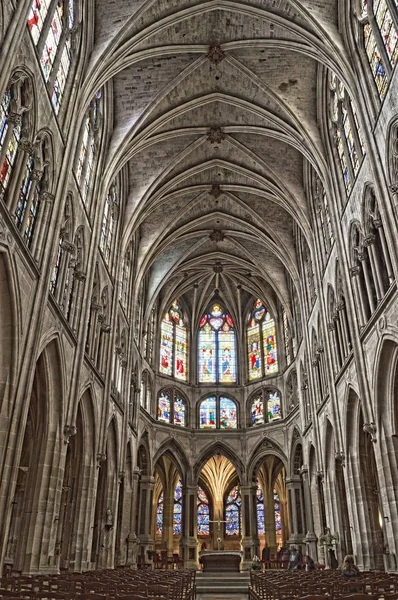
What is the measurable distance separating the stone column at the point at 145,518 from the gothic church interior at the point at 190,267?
0.12 metres

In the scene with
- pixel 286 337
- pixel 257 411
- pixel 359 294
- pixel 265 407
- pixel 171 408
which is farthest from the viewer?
pixel 257 411

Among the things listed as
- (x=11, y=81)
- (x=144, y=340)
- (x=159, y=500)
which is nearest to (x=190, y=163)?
(x=144, y=340)

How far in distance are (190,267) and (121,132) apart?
1569cm

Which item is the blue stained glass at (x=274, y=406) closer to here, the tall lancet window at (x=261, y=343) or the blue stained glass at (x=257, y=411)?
the blue stained glass at (x=257, y=411)

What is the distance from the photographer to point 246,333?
138ft

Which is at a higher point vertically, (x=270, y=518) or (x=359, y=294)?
(x=359, y=294)

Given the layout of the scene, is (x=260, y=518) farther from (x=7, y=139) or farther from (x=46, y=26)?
(x=46, y=26)

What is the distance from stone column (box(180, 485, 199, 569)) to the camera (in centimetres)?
3403

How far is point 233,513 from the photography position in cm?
4362

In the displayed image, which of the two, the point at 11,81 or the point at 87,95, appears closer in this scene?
the point at 11,81

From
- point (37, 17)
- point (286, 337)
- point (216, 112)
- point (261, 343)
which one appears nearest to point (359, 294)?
point (216, 112)

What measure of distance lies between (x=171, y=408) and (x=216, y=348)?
6.42 metres

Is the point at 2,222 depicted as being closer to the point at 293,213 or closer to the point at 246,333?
the point at 293,213

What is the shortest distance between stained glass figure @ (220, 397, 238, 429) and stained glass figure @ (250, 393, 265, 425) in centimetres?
138
